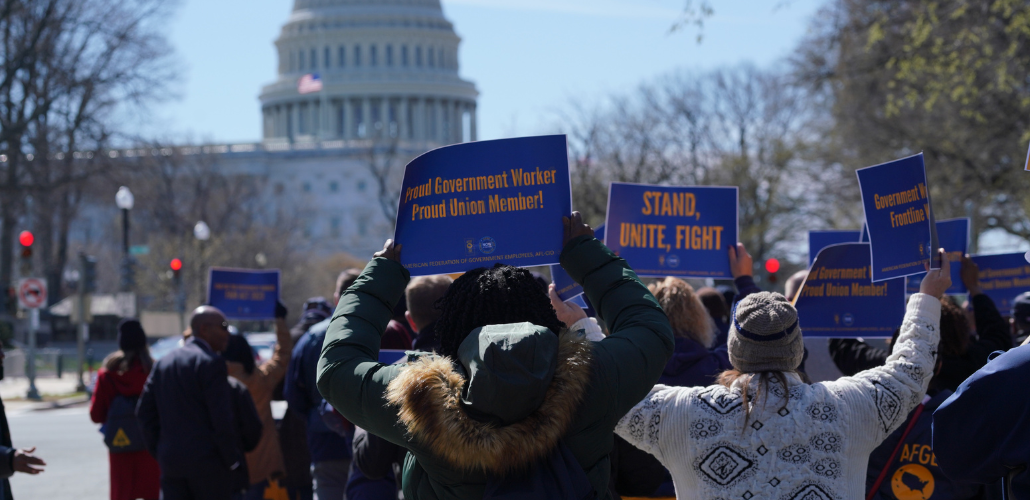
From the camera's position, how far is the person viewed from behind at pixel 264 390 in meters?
7.59

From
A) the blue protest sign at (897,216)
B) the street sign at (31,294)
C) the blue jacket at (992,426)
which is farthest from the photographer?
the street sign at (31,294)

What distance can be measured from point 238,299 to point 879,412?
6.86 meters

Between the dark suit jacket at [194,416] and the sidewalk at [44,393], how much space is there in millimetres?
16136

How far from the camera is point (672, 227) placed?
5.92m

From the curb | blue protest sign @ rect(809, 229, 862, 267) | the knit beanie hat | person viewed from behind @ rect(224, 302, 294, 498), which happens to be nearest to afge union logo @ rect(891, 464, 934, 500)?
blue protest sign @ rect(809, 229, 862, 267)

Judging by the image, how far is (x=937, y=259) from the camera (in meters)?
4.20

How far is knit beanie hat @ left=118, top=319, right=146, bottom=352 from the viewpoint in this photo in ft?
25.7

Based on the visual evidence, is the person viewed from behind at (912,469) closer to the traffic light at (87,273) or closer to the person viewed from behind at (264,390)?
the person viewed from behind at (264,390)

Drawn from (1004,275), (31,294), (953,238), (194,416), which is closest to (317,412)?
(194,416)

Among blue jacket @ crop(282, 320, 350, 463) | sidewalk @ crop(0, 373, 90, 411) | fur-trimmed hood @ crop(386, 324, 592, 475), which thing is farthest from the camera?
sidewalk @ crop(0, 373, 90, 411)

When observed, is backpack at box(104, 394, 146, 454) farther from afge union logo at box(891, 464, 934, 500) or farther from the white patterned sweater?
afge union logo at box(891, 464, 934, 500)

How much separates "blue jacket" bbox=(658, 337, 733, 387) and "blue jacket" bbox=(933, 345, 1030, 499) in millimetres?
1667

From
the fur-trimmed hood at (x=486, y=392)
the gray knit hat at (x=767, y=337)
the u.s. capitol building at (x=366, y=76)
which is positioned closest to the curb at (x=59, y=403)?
the gray knit hat at (x=767, y=337)

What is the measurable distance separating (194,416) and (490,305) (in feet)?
13.1
